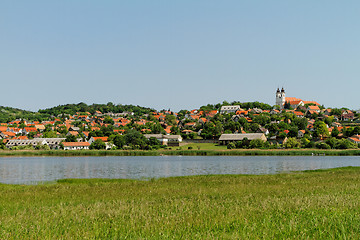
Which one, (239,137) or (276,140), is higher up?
(239,137)

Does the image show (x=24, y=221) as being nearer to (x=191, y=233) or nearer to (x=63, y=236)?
(x=63, y=236)

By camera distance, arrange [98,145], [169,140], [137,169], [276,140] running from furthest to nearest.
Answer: [169,140] → [276,140] → [98,145] → [137,169]

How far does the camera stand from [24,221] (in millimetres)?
11438

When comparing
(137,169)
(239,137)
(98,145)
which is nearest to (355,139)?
(239,137)

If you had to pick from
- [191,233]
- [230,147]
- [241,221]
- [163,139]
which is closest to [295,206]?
[241,221]

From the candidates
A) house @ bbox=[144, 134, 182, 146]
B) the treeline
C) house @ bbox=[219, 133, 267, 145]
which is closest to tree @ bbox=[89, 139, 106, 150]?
house @ bbox=[144, 134, 182, 146]

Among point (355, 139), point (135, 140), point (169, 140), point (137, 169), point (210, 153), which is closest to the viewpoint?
point (137, 169)

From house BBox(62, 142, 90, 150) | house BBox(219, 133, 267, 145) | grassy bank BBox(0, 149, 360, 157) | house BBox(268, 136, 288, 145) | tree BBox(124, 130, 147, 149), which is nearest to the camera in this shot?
grassy bank BBox(0, 149, 360, 157)

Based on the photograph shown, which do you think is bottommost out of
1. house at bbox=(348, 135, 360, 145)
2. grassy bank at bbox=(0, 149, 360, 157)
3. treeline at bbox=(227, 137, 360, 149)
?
grassy bank at bbox=(0, 149, 360, 157)

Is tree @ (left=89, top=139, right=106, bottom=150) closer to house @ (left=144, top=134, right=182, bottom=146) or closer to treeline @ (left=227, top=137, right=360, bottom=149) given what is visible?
house @ (left=144, top=134, right=182, bottom=146)

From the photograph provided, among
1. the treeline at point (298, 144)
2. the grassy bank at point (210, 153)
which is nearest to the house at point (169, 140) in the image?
the treeline at point (298, 144)

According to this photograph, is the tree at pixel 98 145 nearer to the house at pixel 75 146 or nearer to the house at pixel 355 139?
the house at pixel 75 146

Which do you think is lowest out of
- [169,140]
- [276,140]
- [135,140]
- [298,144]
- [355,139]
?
[298,144]

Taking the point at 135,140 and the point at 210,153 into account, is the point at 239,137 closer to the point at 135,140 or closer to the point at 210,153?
the point at 135,140
